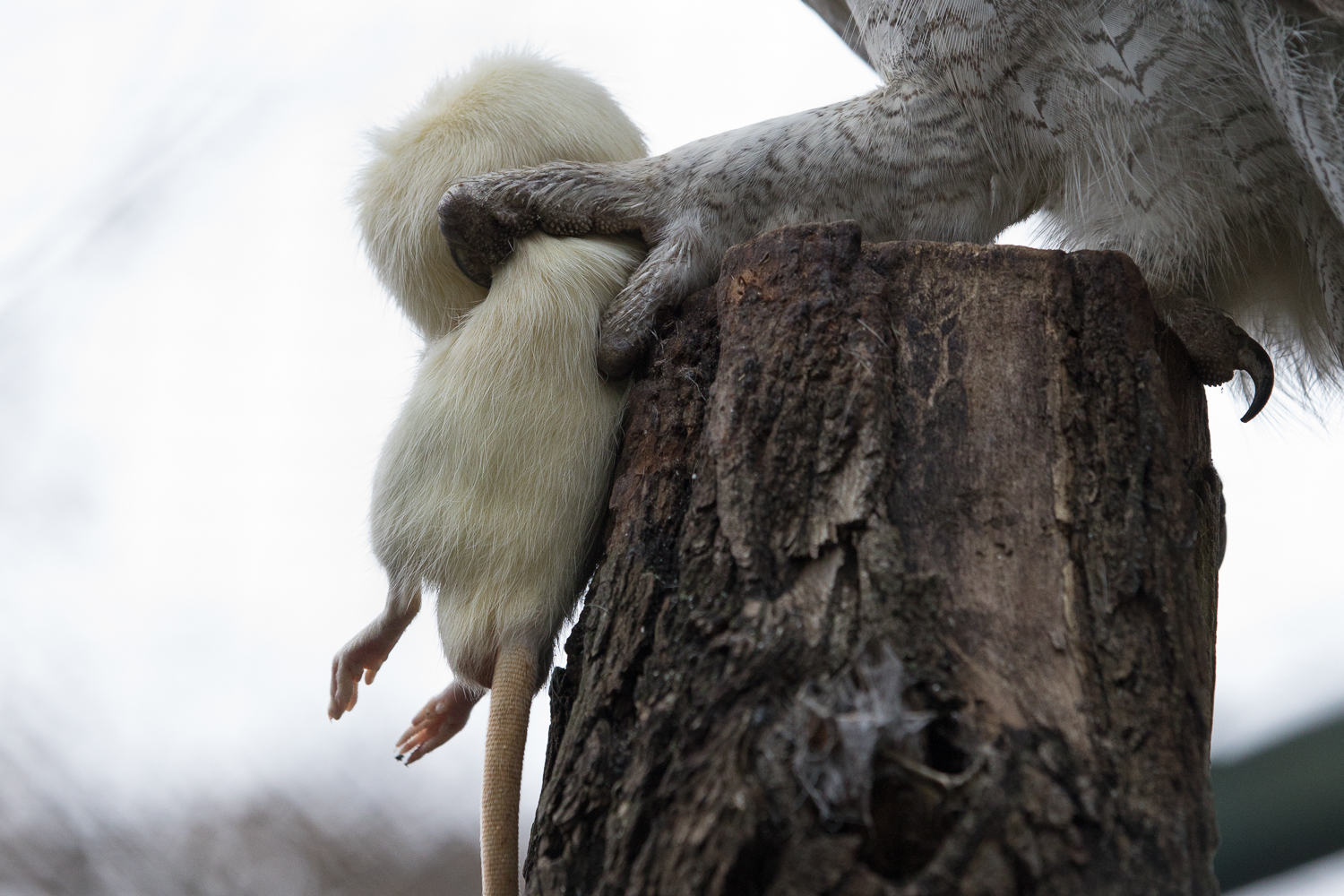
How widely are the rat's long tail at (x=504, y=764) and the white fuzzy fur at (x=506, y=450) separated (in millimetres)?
34

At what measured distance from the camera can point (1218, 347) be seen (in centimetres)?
119

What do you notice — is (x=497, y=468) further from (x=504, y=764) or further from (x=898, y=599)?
(x=898, y=599)

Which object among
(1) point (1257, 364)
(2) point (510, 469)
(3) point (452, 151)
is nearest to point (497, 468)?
(2) point (510, 469)

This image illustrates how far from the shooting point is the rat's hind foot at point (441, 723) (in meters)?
1.35

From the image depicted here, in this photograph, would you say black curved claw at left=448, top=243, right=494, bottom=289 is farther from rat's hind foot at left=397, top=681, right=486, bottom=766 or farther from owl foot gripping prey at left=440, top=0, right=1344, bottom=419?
rat's hind foot at left=397, top=681, right=486, bottom=766

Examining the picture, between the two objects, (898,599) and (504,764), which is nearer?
(898,599)

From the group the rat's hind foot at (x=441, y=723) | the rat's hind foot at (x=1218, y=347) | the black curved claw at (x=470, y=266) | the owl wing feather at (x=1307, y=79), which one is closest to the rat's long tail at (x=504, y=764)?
the rat's hind foot at (x=441, y=723)

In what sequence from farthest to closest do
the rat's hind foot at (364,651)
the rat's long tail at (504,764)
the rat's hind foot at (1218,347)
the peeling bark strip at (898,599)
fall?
the rat's hind foot at (364,651) → the rat's hind foot at (1218,347) → the rat's long tail at (504,764) → the peeling bark strip at (898,599)

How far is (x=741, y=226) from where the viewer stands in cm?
130

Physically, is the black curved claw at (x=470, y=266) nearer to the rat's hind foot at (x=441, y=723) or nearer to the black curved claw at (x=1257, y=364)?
the rat's hind foot at (x=441, y=723)

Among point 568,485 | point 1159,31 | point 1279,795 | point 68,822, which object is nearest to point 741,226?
point 568,485

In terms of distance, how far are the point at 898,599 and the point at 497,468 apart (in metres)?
0.53

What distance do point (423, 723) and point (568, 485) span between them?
44 cm

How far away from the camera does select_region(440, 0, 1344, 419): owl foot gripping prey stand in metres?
1.17
